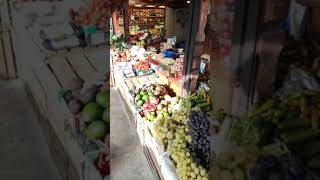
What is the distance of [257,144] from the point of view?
2010 mm

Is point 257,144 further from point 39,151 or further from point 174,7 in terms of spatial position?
point 174,7

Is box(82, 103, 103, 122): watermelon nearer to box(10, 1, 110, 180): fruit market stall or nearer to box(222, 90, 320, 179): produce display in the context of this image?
box(10, 1, 110, 180): fruit market stall

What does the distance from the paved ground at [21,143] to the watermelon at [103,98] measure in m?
0.28

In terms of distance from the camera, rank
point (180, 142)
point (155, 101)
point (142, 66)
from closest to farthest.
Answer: point (180, 142), point (155, 101), point (142, 66)

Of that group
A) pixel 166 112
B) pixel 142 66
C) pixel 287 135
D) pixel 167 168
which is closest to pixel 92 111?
pixel 287 135

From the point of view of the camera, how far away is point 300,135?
6.04 ft

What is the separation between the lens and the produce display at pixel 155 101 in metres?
4.38

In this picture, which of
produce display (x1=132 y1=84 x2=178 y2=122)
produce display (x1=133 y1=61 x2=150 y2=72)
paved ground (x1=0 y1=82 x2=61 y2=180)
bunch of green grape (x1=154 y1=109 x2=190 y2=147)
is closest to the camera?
paved ground (x1=0 y1=82 x2=61 y2=180)

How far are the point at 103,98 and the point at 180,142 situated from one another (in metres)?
2.63

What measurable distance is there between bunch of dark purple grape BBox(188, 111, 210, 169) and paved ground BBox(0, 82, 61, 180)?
2268 mm

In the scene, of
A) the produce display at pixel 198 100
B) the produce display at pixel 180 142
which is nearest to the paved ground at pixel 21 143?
the produce display at pixel 180 142

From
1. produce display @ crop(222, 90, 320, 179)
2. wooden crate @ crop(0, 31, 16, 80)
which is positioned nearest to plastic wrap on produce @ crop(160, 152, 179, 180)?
produce display @ crop(222, 90, 320, 179)

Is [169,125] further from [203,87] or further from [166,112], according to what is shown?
[203,87]

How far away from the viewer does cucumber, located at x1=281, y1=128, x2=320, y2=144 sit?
1.84m
